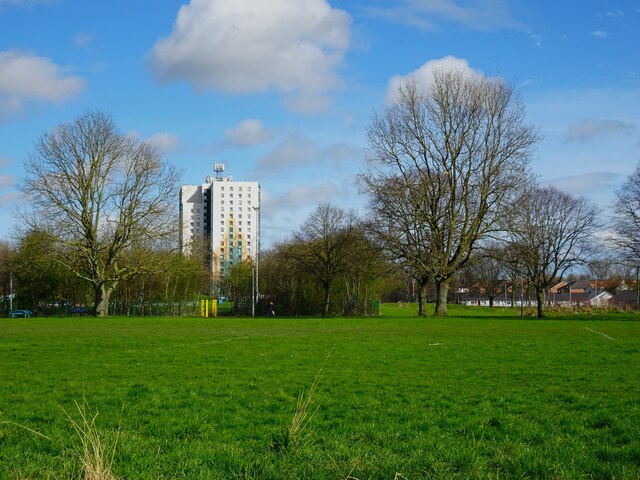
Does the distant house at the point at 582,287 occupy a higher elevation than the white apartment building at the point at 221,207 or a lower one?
lower

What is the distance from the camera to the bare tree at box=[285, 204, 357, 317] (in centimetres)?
6109

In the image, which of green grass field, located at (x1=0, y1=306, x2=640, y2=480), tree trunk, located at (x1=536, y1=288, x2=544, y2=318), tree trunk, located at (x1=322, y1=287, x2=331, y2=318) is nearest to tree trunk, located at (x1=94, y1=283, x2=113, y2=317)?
tree trunk, located at (x1=322, y1=287, x2=331, y2=318)

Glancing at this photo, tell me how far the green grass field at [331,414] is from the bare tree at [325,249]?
42.6 metres

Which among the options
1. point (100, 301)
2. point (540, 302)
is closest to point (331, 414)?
point (100, 301)

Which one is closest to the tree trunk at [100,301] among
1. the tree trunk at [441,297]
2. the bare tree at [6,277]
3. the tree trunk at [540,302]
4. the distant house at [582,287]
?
the bare tree at [6,277]

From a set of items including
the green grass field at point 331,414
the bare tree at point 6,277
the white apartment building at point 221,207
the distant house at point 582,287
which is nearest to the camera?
the green grass field at point 331,414

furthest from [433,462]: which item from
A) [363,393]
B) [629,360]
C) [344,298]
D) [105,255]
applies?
[344,298]

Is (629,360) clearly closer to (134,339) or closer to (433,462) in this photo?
(433,462)

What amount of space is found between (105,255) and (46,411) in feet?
157

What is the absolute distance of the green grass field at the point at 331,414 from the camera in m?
6.27

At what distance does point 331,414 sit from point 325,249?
172 feet

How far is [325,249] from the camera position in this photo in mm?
61719

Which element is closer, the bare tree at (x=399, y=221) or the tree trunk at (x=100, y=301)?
the bare tree at (x=399, y=221)

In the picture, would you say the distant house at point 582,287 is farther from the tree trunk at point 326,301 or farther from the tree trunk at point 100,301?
the tree trunk at point 100,301
